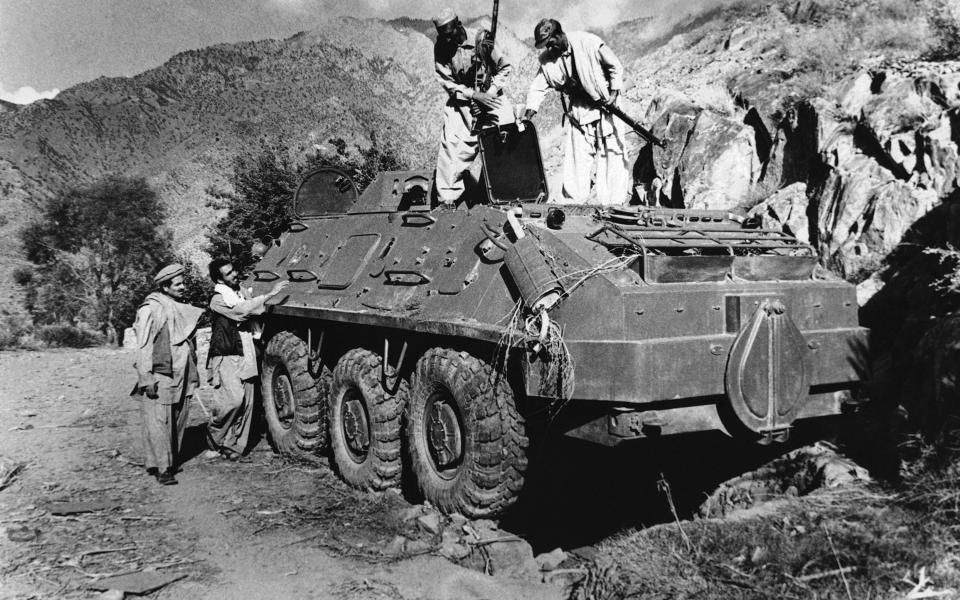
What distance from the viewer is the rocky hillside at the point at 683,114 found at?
26.9 ft

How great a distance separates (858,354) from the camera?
524 centimetres

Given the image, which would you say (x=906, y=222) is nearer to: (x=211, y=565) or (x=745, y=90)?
(x=745, y=90)

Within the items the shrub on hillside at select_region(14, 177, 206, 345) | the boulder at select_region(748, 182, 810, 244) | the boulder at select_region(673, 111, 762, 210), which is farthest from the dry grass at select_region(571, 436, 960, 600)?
the shrub on hillside at select_region(14, 177, 206, 345)

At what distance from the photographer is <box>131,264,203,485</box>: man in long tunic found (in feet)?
21.6

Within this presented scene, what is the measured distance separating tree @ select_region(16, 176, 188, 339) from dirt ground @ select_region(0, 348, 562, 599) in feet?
39.1

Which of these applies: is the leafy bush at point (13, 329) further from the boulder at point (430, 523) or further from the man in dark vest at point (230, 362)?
the boulder at point (430, 523)

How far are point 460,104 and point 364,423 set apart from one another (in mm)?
2982

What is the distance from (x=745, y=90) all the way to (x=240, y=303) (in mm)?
8417

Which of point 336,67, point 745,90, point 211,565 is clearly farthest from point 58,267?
point 336,67

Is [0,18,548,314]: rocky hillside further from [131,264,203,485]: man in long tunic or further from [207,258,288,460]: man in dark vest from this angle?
[131,264,203,485]: man in long tunic

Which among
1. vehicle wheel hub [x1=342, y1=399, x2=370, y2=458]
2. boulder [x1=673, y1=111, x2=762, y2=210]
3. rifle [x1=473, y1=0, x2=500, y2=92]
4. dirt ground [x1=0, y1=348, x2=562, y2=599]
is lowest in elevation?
dirt ground [x1=0, y1=348, x2=562, y2=599]

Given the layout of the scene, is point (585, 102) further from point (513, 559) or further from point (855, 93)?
point (513, 559)

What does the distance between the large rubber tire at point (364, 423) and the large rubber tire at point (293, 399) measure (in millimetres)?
363

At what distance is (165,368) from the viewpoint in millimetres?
6656
